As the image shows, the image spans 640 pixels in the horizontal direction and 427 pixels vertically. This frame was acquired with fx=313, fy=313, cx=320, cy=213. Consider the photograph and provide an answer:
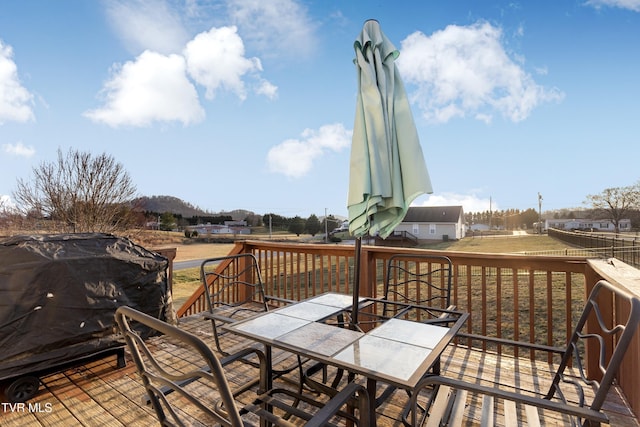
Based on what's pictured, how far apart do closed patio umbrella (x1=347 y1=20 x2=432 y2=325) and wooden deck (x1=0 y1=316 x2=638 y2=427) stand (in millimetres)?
1308

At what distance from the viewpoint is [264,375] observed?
1670 millimetres

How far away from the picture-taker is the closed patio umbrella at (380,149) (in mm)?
1912

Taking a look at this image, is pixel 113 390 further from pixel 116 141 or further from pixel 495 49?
pixel 116 141

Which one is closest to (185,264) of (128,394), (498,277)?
(128,394)

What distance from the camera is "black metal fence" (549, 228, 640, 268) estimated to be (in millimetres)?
12211

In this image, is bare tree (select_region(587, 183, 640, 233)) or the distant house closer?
bare tree (select_region(587, 183, 640, 233))

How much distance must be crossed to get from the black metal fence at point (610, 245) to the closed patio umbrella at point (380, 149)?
1064cm

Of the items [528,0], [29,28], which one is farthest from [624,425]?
[29,28]

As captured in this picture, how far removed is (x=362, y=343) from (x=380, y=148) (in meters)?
1.12

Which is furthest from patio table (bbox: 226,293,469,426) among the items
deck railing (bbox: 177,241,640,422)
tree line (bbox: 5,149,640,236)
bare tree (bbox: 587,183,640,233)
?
bare tree (bbox: 587,183,640,233)

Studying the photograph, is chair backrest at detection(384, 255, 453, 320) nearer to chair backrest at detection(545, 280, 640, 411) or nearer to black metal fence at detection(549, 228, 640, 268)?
chair backrest at detection(545, 280, 640, 411)

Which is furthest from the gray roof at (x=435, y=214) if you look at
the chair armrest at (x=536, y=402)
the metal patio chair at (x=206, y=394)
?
the chair armrest at (x=536, y=402)

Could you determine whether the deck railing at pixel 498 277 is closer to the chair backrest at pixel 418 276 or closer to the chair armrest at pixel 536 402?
the chair backrest at pixel 418 276

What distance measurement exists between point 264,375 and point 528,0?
9826 mm
